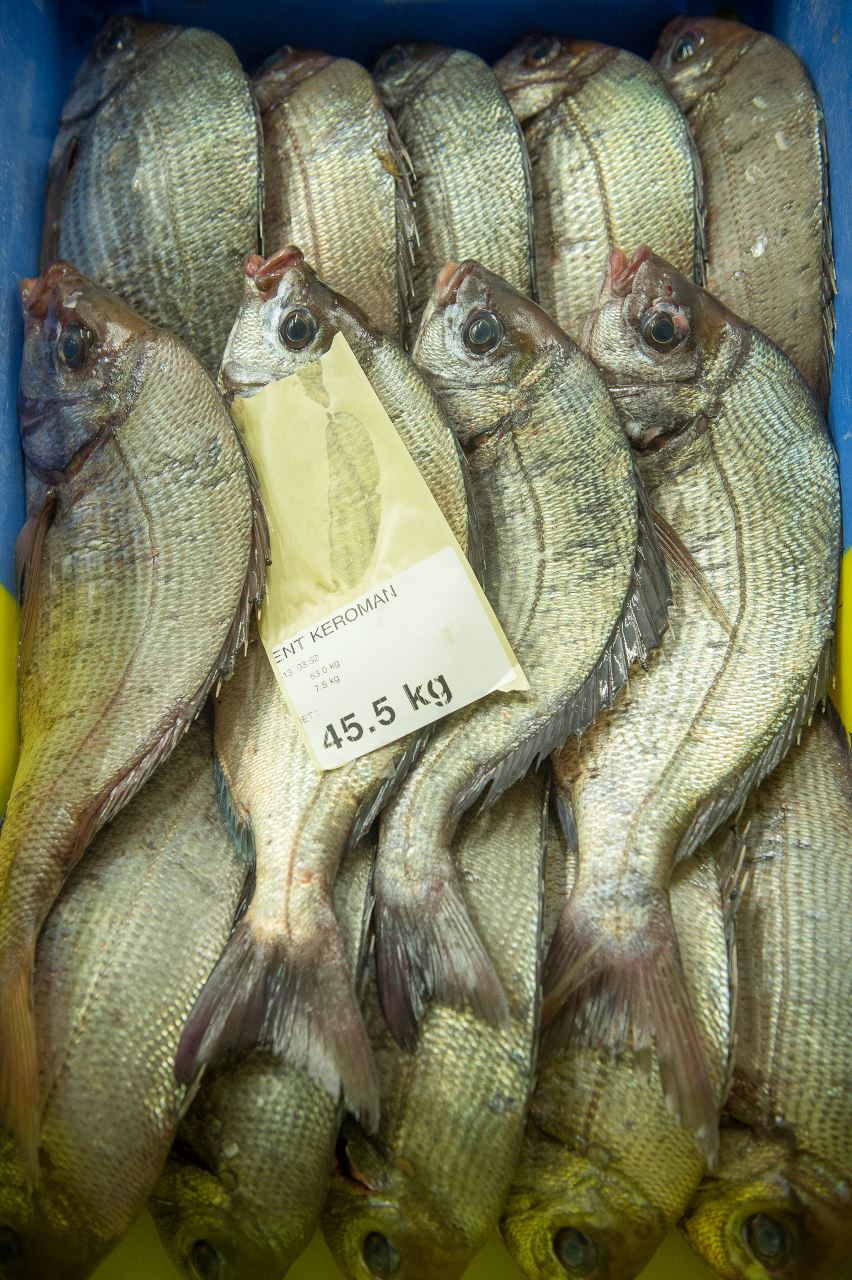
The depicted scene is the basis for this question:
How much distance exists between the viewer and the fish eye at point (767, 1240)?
1.35 meters

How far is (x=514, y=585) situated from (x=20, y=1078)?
99cm

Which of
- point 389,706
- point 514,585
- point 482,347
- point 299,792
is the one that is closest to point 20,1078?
point 299,792

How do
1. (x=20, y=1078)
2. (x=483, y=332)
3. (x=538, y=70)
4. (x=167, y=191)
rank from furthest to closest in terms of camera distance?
(x=538, y=70), (x=167, y=191), (x=483, y=332), (x=20, y=1078)

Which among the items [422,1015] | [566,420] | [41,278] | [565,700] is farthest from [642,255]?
[422,1015]

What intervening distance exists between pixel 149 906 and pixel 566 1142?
695mm

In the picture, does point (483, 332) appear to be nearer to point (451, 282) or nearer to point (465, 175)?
point (451, 282)

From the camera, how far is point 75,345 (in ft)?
5.32

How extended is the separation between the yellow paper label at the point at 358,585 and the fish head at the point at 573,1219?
655mm

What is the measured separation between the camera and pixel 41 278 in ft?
5.63

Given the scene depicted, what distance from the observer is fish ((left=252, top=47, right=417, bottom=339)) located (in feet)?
6.10

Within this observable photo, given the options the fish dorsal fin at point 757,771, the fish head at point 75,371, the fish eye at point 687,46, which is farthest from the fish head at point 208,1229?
the fish eye at point 687,46

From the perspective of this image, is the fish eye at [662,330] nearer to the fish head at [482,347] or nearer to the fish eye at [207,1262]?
the fish head at [482,347]

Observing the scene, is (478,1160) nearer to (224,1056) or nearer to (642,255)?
(224,1056)

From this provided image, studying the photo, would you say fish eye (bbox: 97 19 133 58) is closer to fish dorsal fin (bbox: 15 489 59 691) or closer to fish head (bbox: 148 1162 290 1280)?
fish dorsal fin (bbox: 15 489 59 691)
